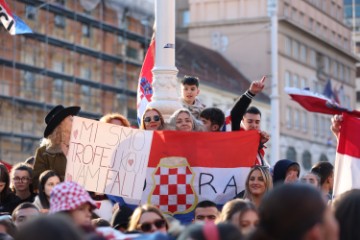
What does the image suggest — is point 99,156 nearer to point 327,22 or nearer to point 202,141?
point 202,141

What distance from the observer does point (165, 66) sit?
517 inches

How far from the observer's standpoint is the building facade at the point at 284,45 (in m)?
78.2

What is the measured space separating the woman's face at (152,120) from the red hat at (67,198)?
4.28m

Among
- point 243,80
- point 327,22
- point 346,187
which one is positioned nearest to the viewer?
point 346,187

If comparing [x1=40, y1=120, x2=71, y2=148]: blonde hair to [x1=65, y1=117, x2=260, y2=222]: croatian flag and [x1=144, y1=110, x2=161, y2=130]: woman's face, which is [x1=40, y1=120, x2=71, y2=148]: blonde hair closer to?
[x1=65, y1=117, x2=260, y2=222]: croatian flag

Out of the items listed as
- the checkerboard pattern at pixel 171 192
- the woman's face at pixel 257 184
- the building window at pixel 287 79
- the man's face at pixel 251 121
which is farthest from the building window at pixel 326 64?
the woman's face at pixel 257 184

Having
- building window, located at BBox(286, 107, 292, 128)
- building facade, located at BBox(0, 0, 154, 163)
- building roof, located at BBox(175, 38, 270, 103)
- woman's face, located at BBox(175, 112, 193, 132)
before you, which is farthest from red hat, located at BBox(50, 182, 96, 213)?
building window, located at BBox(286, 107, 292, 128)

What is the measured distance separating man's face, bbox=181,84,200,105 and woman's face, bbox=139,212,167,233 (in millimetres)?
5028

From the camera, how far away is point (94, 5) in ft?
194

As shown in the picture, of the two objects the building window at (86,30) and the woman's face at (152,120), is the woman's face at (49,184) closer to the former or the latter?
the woman's face at (152,120)

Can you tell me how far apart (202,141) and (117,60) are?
168 ft

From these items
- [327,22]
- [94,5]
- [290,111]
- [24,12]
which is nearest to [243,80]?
[290,111]

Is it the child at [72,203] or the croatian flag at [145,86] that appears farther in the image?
the croatian flag at [145,86]

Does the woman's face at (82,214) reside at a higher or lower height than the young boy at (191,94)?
lower
